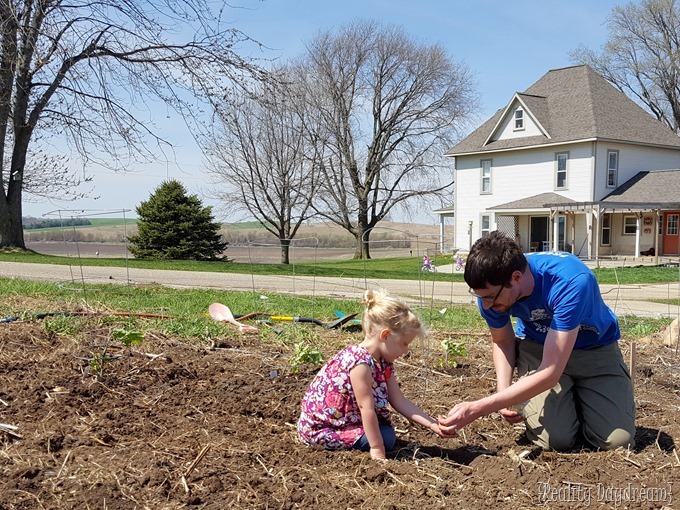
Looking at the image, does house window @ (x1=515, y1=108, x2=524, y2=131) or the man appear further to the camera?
house window @ (x1=515, y1=108, x2=524, y2=131)

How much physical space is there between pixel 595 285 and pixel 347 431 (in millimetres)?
1441

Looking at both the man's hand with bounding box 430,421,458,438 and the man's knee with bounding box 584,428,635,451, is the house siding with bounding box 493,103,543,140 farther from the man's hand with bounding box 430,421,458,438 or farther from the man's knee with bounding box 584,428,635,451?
the man's hand with bounding box 430,421,458,438

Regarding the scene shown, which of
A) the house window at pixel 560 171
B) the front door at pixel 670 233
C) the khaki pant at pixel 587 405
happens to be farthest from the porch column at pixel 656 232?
the khaki pant at pixel 587 405

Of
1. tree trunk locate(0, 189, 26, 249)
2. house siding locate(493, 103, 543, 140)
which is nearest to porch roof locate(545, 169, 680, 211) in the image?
house siding locate(493, 103, 543, 140)

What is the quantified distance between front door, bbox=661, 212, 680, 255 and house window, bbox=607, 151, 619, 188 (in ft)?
7.61

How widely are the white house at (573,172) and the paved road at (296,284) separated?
10.3 metres

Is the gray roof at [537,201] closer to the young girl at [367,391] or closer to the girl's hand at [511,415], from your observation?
the girl's hand at [511,415]

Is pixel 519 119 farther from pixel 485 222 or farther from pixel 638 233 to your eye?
pixel 638 233

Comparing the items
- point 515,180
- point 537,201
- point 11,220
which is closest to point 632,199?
point 537,201

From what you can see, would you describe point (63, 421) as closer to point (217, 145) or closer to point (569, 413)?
point (569, 413)

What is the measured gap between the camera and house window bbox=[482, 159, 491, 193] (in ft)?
95.1

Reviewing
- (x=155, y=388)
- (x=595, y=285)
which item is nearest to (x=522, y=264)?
(x=595, y=285)

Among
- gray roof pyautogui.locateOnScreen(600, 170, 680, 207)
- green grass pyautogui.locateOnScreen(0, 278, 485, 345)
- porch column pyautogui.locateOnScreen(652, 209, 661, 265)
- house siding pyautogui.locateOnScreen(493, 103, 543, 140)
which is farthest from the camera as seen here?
house siding pyautogui.locateOnScreen(493, 103, 543, 140)

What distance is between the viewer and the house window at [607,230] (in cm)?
2611
